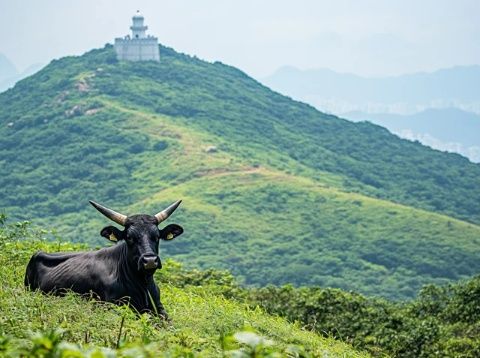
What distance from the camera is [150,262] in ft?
27.1

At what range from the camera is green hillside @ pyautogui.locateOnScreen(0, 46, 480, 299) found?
245ft

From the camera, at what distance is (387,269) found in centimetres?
7425

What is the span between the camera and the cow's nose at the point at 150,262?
8.24 m

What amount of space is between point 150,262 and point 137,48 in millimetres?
118264

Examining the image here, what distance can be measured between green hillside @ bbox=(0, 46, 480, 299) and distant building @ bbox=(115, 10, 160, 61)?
4.38 feet

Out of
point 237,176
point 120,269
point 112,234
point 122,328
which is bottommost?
point 237,176

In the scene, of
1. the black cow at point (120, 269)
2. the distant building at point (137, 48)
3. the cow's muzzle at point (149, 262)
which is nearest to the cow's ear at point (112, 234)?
the black cow at point (120, 269)

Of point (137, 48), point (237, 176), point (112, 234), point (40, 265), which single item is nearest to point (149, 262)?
point (112, 234)

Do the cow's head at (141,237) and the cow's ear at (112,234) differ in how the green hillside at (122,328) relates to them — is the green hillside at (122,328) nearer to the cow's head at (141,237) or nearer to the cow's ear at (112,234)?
the cow's head at (141,237)

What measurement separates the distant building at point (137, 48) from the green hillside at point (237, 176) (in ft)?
4.38

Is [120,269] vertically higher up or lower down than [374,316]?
higher up

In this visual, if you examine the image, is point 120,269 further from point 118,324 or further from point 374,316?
point 374,316

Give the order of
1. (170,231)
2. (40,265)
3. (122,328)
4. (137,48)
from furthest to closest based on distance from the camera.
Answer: (137,48), (40,265), (170,231), (122,328)

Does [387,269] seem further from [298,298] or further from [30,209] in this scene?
[298,298]
